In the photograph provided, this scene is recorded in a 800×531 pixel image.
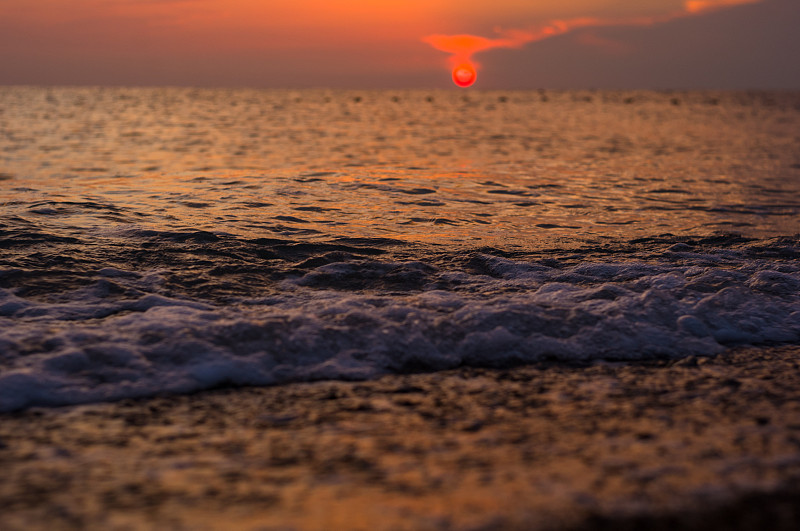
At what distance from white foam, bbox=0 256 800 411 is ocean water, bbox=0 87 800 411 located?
2 cm

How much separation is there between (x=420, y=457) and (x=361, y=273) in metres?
3.76

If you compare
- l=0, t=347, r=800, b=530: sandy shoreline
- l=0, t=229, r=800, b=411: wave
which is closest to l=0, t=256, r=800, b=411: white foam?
l=0, t=229, r=800, b=411: wave

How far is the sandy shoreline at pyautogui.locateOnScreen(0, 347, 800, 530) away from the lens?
8.21 feet

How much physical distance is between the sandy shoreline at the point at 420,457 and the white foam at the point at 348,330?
310mm

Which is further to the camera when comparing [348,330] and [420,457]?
[348,330]

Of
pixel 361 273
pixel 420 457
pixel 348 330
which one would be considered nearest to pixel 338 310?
pixel 348 330

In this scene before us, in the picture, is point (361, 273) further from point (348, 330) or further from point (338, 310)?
point (348, 330)

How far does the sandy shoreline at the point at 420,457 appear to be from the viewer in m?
2.50

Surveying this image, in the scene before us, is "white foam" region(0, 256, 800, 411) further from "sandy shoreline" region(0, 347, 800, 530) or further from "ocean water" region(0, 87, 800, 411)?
"sandy shoreline" region(0, 347, 800, 530)

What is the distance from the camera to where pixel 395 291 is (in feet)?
19.7

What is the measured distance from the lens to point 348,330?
4.76m

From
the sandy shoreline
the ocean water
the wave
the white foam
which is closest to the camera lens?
the sandy shoreline

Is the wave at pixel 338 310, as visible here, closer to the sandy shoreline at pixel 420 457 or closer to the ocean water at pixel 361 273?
the ocean water at pixel 361 273

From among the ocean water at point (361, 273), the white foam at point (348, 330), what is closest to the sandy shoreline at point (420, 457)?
the white foam at point (348, 330)
